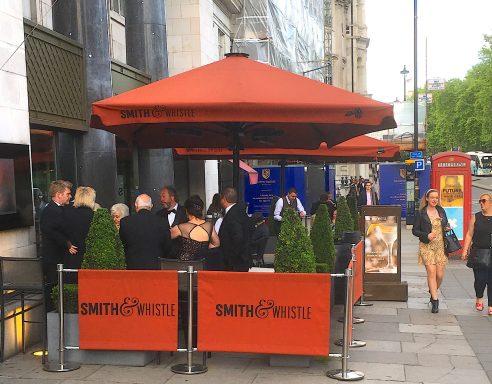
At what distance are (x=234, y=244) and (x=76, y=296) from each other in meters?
1.83

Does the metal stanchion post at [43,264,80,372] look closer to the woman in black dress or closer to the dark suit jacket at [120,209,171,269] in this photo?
the dark suit jacket at [120,209,171,269]

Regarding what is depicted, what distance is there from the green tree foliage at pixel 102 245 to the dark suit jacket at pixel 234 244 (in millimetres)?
1373

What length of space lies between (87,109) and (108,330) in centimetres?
541

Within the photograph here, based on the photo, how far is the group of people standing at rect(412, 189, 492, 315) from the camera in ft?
29.3

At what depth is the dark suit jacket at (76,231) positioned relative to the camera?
706 centimetres

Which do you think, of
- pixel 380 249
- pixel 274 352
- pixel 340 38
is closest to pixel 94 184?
pixel 380 249

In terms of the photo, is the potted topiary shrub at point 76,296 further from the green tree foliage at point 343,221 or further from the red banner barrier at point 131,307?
the green tree foliage at point 343,221

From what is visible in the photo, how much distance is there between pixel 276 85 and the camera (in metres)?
6.79

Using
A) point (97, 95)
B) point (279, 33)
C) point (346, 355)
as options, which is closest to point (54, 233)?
point (346, 355)

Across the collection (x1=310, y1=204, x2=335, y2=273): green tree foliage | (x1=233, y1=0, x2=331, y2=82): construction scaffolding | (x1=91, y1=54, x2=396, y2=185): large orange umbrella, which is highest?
(x1=233, y1=0, x2=331, y2=82): construction scaffolding

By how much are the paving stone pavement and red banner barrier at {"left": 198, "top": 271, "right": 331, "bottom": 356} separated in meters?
0.32

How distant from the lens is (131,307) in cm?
605

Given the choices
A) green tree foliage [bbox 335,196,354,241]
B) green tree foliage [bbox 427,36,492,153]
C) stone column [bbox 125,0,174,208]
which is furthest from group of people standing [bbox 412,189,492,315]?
green tree foliage [bbox 427,36,492,153]

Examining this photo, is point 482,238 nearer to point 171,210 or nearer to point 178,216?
point 178,216
